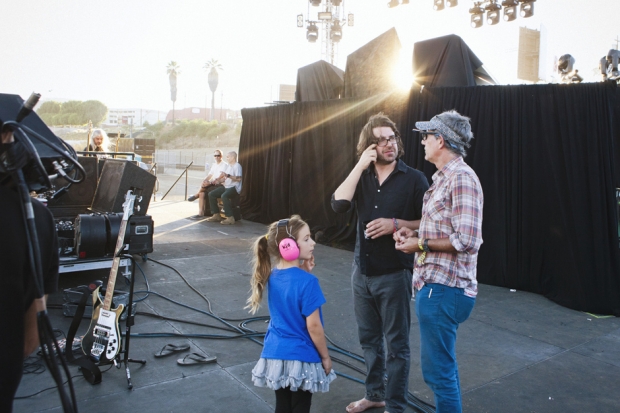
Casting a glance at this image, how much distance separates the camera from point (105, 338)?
360cm

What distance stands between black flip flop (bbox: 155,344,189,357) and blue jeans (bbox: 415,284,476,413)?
7.87 ft

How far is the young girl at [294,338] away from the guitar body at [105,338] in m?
1.67

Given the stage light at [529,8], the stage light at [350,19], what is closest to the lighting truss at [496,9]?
the stage light at [529,8]

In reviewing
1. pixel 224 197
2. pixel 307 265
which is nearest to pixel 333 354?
pixel 307 265

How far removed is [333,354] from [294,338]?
6.25 ft

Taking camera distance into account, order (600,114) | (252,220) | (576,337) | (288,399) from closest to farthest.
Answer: (288,399), (576,337), (600,114), (252,220)

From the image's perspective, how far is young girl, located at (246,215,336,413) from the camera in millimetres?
2312

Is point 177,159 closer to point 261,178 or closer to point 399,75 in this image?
point 261,178

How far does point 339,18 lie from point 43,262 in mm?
26869

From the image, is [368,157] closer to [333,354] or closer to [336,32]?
[333,354]

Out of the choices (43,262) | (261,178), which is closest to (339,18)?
(261,178)

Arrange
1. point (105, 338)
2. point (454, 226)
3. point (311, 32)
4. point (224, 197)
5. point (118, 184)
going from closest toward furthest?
point (454, 226)
point (105, 338)
point (118, 184)
point (224, 197)
point (311, 32)

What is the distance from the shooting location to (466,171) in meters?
2.42

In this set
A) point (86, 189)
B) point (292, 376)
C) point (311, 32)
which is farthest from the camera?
point (311, 32)
